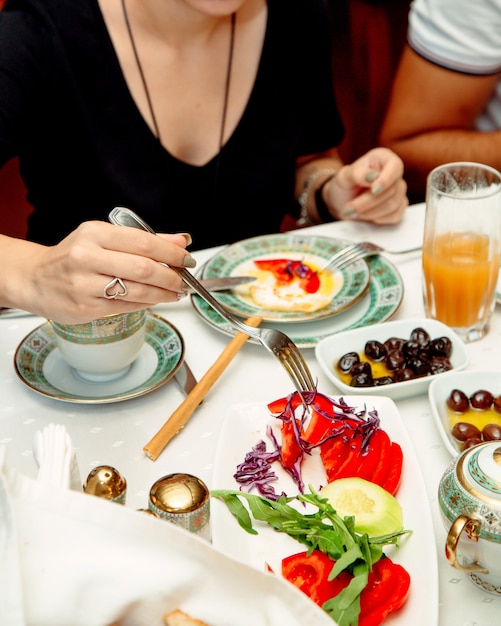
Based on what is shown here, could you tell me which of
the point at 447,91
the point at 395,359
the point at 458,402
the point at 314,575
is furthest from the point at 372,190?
the point at 314,575

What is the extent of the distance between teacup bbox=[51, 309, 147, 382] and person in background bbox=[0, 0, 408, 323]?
0.66 meters

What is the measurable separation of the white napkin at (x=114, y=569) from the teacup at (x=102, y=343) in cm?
49

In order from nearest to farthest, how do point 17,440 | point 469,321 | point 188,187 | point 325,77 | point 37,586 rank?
point 37,586 < point 17,440 < point 469,321 < point 188,187 < point 325,77

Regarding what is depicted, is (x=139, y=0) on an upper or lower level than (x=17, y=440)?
upper

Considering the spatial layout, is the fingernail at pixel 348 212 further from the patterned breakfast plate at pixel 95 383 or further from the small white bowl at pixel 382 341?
the patterned breakfast plate at pixel 95 383

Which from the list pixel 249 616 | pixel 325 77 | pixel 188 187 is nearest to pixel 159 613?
pixel 249 616

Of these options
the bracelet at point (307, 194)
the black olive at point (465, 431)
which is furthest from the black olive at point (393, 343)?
the bracelet at point (307, 194)

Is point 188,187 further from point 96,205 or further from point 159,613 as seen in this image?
point 159,613

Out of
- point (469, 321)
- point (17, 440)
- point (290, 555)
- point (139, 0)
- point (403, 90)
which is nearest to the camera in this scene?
point (290, 555)

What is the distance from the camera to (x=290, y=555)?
2.84 feet

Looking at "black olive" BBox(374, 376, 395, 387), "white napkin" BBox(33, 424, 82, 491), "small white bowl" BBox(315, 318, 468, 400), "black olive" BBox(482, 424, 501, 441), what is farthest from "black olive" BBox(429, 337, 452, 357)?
"white napkin" BBox(33, 424, 82, 491)

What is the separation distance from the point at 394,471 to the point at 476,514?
7.7 inches

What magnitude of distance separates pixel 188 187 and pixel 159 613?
50.3 inches

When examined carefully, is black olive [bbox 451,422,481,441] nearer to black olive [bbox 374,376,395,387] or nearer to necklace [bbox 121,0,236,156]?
black olive [bbox 374,376,395,387]
